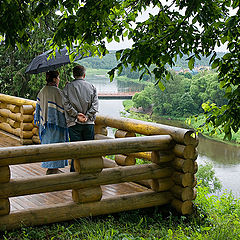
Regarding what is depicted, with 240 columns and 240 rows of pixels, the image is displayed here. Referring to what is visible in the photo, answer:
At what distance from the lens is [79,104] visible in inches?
229

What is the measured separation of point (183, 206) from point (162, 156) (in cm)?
66

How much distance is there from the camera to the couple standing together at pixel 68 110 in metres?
5.82

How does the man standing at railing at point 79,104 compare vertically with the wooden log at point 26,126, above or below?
above

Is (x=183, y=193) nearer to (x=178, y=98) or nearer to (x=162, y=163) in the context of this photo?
(x=162, y=163)

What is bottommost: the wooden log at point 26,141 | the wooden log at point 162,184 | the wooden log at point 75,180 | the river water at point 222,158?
the river water at point 222,158

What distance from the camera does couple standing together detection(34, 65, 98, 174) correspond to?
5.82 meters

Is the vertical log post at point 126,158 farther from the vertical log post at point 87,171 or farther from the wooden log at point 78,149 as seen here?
the vertical log post at point 87,171

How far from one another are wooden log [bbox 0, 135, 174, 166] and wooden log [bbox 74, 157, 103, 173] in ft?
0.18

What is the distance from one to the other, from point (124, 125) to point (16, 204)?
1.85 metres

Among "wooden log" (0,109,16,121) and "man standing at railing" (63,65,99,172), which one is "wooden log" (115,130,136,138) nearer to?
"man standing at railing" (63,65,99,172)

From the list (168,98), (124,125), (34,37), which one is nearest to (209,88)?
Result: (168,98)

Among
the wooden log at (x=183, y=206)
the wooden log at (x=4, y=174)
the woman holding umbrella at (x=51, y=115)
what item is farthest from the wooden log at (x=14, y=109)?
the wooden log at (x=4, y=174)

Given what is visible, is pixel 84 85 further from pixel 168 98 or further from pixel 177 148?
pixel 168 98

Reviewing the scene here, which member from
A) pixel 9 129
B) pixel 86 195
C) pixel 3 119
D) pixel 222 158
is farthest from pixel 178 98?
pixel 86 195
